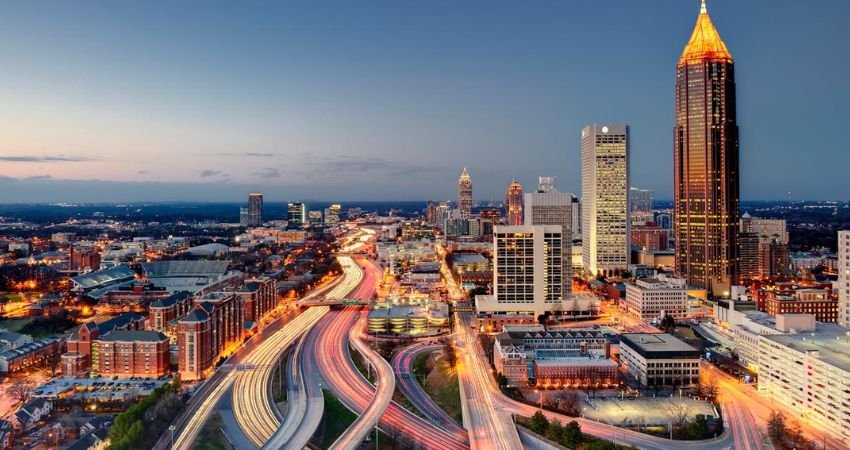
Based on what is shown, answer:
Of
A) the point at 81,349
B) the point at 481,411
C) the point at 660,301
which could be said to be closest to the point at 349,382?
the point at 481,411

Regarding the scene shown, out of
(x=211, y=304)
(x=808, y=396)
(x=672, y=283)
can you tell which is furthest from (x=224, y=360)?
(x=672, y=283)

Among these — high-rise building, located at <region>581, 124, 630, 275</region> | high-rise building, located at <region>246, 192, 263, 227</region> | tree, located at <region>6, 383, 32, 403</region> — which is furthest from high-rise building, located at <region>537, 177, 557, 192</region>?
high-rise building, located at <region>246, 192, 263, 227</region>

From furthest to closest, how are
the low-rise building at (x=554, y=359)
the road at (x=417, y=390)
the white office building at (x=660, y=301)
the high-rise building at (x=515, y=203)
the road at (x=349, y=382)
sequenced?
1. the high-rise building at (x=515, y=203)
2. the white office building at (x=660, y=301)
3. the low-rise building at (x=554, y=359)
4. the road at (x=417, y=390)
5. the road at (x=349, y=382)

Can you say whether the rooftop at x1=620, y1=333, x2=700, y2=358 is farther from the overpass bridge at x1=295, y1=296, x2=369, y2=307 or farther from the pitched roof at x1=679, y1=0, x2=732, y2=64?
the pitched roof at x1=679, y1=0, x2=732, y2=64

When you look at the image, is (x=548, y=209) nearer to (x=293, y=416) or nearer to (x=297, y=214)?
(x=293, y=416)

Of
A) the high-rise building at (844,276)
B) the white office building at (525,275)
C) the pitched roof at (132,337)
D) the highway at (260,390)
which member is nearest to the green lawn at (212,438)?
the highway at (260,390)

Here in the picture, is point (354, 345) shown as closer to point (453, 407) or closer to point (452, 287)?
→ point (453, 407)

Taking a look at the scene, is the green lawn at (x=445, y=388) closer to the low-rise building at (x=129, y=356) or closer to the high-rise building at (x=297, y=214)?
the low-rise building at (x=129, y=356)
